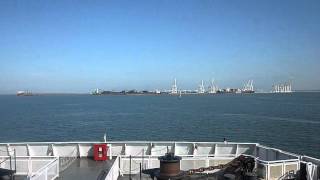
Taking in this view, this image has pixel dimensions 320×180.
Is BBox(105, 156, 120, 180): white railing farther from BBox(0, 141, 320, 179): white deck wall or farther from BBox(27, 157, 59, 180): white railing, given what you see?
BBox(27, 157, 59, 180): white railing

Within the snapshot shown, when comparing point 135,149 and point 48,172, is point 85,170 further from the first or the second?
point 135,149

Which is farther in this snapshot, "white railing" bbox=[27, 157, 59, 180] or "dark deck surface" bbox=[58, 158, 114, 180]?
"dark deck surface" bbox=[58, 158, 114, 180]

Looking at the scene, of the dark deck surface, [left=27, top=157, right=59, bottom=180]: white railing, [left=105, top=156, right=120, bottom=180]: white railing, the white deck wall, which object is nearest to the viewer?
[left=27, top=157, right=59, bottom=180]: white railing

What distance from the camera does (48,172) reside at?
15164mm

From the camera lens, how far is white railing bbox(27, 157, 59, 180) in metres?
13.9

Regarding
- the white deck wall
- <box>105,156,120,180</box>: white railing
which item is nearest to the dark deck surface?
<box>105,156,120,180</box>: white railing

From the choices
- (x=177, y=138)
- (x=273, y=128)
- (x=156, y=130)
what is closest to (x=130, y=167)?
(x=177, y=138)

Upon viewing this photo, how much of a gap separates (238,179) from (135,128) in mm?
66019

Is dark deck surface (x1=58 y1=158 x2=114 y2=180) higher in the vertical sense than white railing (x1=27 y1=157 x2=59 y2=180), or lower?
lower

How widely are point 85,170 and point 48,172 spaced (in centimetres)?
263

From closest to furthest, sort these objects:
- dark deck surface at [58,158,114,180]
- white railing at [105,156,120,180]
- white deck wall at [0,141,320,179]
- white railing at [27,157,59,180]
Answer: white railing at [27,157,59,180] < white railing at [105,156,120,180] < dark deck surface at [58,158,114,180] < white deck wall at [0,141,320,179]

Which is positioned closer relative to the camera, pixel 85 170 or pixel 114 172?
pixel 114 172

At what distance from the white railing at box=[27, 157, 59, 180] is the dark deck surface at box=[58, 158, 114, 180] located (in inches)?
16.8

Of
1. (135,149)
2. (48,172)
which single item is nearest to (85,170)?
(48,172)
